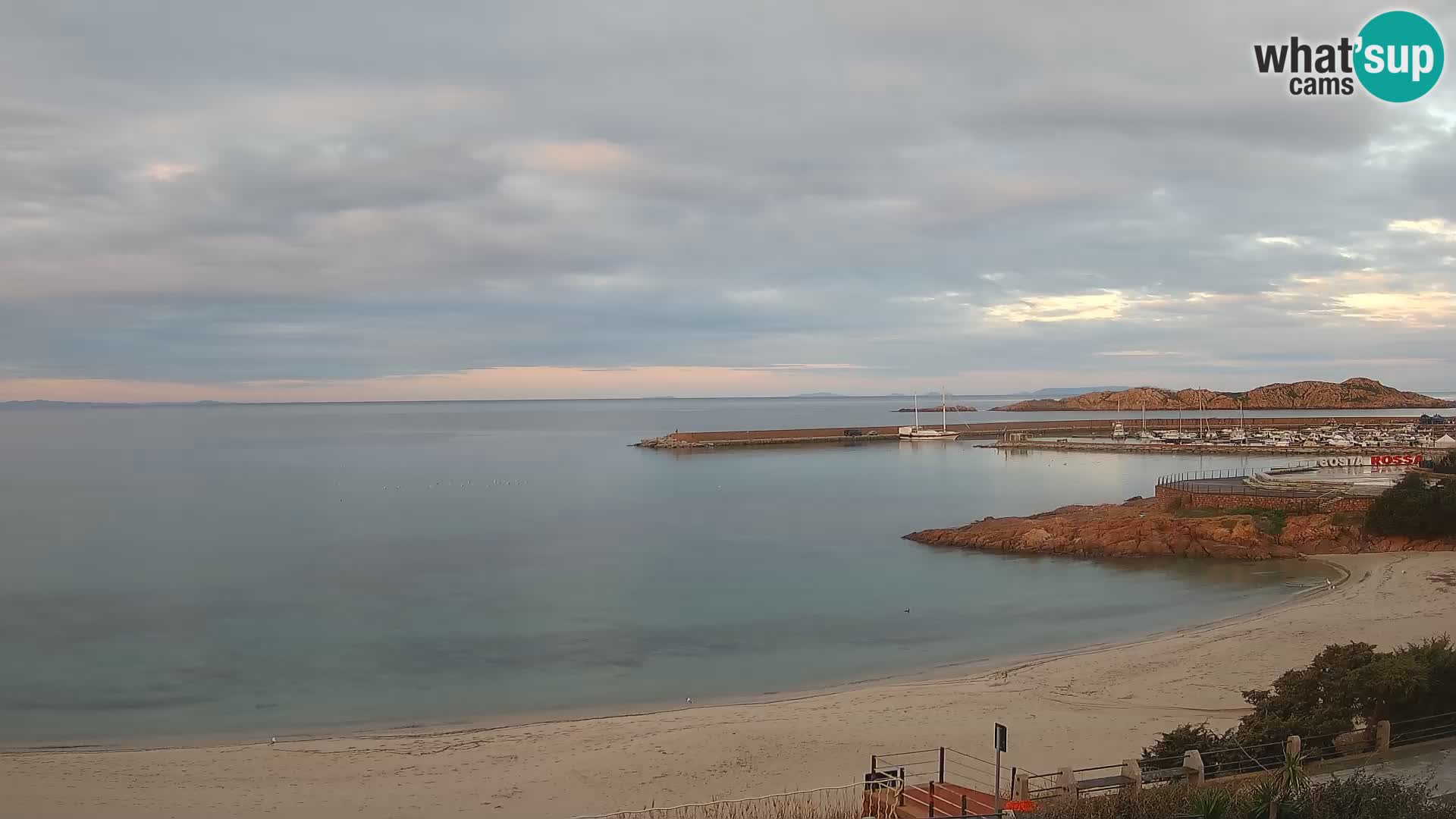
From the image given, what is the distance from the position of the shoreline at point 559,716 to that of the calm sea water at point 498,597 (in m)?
0.34

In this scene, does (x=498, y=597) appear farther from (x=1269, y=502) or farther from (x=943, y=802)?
(x=1269, y=502)

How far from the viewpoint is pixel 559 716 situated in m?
18.8

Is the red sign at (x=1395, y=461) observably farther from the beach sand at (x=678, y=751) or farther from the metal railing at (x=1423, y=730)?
the metal railing at (x=1423, y=730)

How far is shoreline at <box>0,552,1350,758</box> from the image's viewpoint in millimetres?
17359

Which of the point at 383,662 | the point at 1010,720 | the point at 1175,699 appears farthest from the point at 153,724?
the point at 1175,699

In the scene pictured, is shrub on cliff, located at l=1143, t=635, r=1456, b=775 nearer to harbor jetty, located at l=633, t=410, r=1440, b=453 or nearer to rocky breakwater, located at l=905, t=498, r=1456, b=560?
rocky breakwater, located at l=905, t=498, r=1456, b=560

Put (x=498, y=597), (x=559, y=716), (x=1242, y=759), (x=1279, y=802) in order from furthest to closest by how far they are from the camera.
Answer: (x=498, y=597)
(x=559, y=716)
(x=1242, y=759)
(x=1279, y=802)

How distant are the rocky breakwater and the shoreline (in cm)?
1192

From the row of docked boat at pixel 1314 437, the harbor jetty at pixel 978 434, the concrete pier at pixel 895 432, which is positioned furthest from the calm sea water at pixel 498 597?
the concrete pier at pixel 895 432

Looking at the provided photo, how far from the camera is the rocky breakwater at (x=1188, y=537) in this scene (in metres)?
33.1

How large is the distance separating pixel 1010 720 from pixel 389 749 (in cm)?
1024

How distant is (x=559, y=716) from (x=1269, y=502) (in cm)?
3011

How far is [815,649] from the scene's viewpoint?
23812 mm

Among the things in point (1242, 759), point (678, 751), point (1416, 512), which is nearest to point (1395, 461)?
point (1416, 512)
